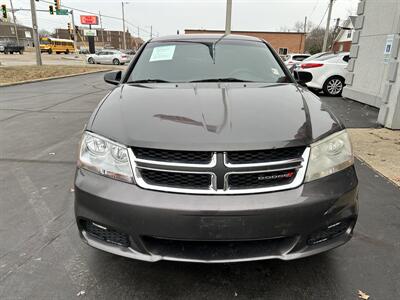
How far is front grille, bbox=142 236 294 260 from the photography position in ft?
6.21

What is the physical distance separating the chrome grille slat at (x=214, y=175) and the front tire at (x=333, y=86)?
10633mm

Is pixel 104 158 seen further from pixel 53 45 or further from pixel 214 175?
pixel 53 45

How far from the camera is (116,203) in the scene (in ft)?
6.10

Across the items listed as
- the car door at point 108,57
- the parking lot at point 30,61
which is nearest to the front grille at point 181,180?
the parking lot at point 30,61

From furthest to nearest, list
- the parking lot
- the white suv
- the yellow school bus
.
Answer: the yellow school bus
the parking lot
the white suv

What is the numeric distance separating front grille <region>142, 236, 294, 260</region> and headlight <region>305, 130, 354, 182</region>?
42cm

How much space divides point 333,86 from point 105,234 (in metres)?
11.3

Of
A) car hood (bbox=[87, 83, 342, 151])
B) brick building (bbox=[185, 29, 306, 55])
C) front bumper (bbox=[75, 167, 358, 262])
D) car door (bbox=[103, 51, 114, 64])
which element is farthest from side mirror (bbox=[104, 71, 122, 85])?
brick building (bbox=[185, 29, 306, 55])

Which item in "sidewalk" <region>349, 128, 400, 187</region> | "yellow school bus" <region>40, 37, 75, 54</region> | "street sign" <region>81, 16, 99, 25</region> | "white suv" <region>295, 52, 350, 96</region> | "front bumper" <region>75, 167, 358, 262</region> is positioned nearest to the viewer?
"front bumper" <region>75, 167, 358, 262</region>

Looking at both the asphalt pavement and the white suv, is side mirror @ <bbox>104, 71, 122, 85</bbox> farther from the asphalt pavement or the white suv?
the white suv

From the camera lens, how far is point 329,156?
2.04 metres

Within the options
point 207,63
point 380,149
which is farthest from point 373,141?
point 207,63

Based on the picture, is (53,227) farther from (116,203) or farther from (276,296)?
(276,296)

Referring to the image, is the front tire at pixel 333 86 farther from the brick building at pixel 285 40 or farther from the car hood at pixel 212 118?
the brick building at pixel 285 40
